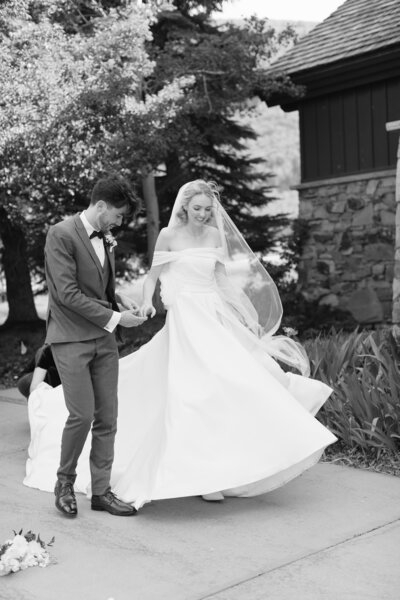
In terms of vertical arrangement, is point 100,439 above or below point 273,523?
above

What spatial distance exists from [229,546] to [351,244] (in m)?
9.63

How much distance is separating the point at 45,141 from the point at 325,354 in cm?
463

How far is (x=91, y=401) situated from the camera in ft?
15.0

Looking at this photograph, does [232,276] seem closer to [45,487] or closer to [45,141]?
[45,487]

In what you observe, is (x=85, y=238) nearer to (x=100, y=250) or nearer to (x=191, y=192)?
(x=100, y=250)

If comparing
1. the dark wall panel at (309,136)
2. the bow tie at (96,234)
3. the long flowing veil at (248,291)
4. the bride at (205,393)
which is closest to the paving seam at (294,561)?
the bride at (205,393)

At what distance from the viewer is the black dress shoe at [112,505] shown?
4.61 meters

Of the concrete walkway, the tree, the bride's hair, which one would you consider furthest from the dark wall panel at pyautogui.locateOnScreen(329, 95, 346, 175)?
the concrete walkway

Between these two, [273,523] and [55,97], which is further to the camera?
[55,97]

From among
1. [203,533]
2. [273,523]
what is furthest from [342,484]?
[203,533]

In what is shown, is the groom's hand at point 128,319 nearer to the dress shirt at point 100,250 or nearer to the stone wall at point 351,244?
the dress shirt at point 100,250

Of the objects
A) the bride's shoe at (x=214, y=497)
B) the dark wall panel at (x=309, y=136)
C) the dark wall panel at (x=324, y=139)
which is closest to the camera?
the bride's shoe at (x=214, y=497)

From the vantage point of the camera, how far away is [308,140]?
13.9m

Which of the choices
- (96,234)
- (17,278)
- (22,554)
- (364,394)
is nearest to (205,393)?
(96,234)
